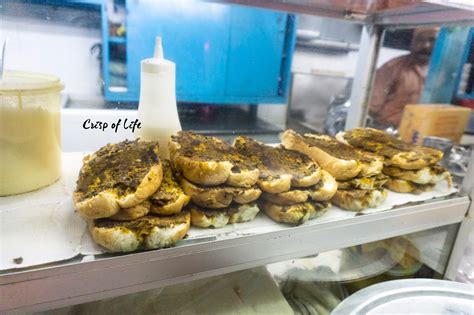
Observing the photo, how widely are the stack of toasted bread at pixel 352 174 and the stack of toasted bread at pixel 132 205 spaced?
417 mm

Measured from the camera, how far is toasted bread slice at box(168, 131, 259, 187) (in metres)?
0.66

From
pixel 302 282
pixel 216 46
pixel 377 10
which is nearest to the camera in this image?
pixel 302 282

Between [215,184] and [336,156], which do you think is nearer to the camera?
[215,184]

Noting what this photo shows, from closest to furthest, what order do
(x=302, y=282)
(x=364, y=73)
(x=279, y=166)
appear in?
(x=279, y=166) < (x=302, y=282) < (x=364, y=73)

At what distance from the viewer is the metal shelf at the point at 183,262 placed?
0.53 meters

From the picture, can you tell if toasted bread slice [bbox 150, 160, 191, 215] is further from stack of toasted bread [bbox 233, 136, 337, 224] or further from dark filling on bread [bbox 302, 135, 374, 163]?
dark filling on bread [bbox 302, 135, 374, 163]

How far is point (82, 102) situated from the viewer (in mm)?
795

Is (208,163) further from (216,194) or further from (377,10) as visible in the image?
(377,10)

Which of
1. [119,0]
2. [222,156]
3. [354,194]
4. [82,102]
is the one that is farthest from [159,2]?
[354,194]

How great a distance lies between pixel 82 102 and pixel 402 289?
91 cm

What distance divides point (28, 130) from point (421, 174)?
1.01 meters

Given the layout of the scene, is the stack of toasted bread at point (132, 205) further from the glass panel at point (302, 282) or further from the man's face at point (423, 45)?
the man's face at point (423, 45)

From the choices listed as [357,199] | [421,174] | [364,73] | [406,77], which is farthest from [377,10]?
[406,77]

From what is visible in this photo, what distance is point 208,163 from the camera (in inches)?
25.8
